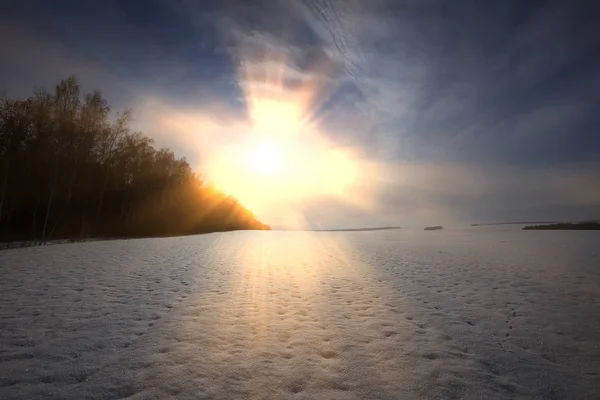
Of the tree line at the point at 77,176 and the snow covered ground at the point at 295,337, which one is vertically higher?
the tree line at the point at 77,176

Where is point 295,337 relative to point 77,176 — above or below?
below

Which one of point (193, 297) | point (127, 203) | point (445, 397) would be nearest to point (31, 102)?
point (127, 203)

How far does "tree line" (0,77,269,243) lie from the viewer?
28.1m

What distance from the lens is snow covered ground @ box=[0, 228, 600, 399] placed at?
4.23 metres

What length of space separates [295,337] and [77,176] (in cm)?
4098

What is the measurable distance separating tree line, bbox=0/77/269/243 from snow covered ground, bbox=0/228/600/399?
23.9 m

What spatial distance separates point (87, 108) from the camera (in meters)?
31.6

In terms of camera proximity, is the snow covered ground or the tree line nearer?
the snow covered ground

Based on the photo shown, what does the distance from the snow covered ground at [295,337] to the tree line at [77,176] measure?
23.9 meters

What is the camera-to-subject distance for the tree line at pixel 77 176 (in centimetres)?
2808

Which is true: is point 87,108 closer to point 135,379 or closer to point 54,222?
point 54,222

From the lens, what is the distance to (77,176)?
34.8 metres

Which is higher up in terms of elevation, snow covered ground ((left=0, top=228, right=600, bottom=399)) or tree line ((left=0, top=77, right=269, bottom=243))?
tree line ((left=0, top=77, right=269, bottom=243))

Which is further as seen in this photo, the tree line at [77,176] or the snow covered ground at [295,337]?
the tree line at [77,176]
